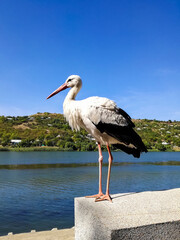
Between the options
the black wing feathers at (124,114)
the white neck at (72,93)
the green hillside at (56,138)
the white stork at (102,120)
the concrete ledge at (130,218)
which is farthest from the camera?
the green hillside at (56,138)

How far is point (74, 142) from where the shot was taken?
319 feet

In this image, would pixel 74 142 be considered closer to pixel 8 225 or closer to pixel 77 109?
pixel 8 225

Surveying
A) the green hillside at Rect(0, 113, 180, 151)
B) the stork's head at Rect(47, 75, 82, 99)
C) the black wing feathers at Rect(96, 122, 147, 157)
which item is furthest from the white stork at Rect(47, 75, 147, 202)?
the green hillside at Rect(0, 113, 180, 151)

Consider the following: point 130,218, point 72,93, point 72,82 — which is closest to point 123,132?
point 72,93

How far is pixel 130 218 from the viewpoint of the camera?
3926 millimetres

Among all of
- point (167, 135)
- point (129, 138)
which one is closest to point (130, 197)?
point (129, 138)

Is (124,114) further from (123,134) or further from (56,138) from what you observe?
(56,138)

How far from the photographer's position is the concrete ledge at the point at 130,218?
12.2 ft

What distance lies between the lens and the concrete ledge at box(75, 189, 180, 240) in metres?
3.73

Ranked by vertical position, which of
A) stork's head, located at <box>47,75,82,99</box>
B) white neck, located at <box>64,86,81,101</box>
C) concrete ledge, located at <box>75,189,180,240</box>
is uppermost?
stork's head, located at <box>47,75,82,99</box>

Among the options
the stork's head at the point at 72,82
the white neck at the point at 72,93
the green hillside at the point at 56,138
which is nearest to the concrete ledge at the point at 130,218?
the white neck at the point at 72,93

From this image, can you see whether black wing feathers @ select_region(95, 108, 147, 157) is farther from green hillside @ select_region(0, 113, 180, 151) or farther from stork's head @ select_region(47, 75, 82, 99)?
green hillside @ select_region(0, 113, 180, 151)

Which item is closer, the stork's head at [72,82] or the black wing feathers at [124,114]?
the black wing feathers at [124,114]

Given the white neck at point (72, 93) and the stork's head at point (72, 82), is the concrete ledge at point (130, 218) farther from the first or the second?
the stork's head at point (72, 82)
